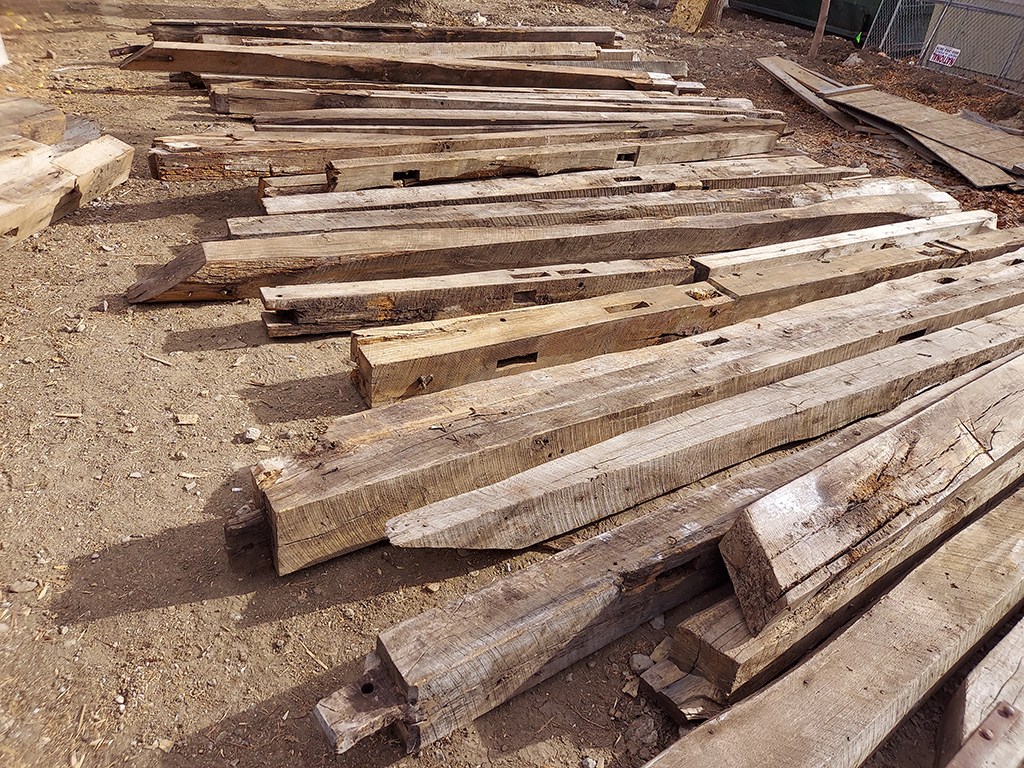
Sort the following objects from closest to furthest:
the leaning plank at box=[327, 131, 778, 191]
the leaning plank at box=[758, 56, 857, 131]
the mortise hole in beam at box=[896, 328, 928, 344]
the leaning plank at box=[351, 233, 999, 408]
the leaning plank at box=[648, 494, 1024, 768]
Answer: the leaning plank at box=[648, 494, 1024, 768] < the leaning plank at box=[351, 233, 999, 408] < the mortise hole in beam at box=[896, 328, 928, 344] < the leaning plank at box=[327, 131, 778, 191] < the leaning plank at box=[758, 56, 857, 131]

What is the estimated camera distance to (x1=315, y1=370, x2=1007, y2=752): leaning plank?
1.90 metres

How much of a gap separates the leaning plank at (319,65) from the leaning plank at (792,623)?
5567 millimetres

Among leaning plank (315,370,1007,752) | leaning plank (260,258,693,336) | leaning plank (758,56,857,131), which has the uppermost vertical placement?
leaning plank (758,56,857,131)

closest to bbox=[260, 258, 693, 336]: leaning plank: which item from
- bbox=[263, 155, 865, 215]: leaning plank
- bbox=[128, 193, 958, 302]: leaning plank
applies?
bbox=[128, 193, 958, 302]: leaning plank

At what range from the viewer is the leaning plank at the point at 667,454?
2389 millimetres

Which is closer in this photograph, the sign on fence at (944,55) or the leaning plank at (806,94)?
the leaning plank at (806,94)

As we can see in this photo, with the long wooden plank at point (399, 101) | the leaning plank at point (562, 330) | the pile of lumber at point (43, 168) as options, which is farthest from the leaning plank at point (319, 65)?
the leaning plank at point (562, 330)

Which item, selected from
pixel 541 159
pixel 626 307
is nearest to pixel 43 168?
pixel 541 159

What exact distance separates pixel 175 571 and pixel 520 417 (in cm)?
136

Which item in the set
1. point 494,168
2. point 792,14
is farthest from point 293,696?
point 792,14

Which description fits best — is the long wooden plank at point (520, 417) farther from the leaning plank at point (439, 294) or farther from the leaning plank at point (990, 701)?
the leaning plank at point (990, 701)

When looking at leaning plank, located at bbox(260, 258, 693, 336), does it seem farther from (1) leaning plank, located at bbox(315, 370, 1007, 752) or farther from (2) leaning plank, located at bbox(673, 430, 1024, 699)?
(2) leaning plank, located at bbox(673, 430, 1024, 699)

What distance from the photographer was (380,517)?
249 centimetres

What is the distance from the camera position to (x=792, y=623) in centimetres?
210
